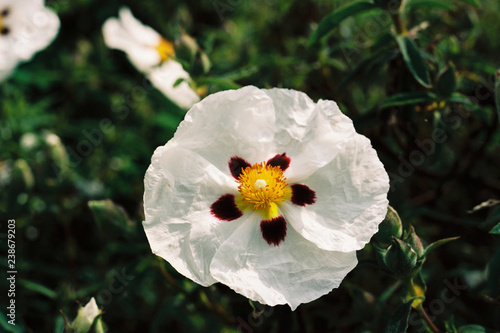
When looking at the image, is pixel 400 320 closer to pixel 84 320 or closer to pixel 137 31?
pixel 84 320

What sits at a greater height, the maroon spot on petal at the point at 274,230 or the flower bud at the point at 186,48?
the flower bud at the point at 186,48

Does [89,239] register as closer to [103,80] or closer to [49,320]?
[49,320]

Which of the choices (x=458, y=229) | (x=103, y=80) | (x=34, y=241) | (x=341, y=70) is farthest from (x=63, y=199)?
(x=458, y=229)

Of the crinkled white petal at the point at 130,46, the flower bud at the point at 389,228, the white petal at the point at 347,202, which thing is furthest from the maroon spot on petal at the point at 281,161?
the crinkled white petal at the point at 130,46

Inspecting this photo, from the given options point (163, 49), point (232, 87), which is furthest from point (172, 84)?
point (163, 49)

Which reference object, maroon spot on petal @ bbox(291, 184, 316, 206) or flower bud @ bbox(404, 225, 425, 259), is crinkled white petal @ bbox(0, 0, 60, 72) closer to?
maroon spot on petal @ bbox(291, 184, 316, 206)

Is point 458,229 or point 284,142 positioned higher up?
point 284,142

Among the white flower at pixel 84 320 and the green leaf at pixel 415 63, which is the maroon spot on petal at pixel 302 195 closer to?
the green leaf at pixel 415 63
